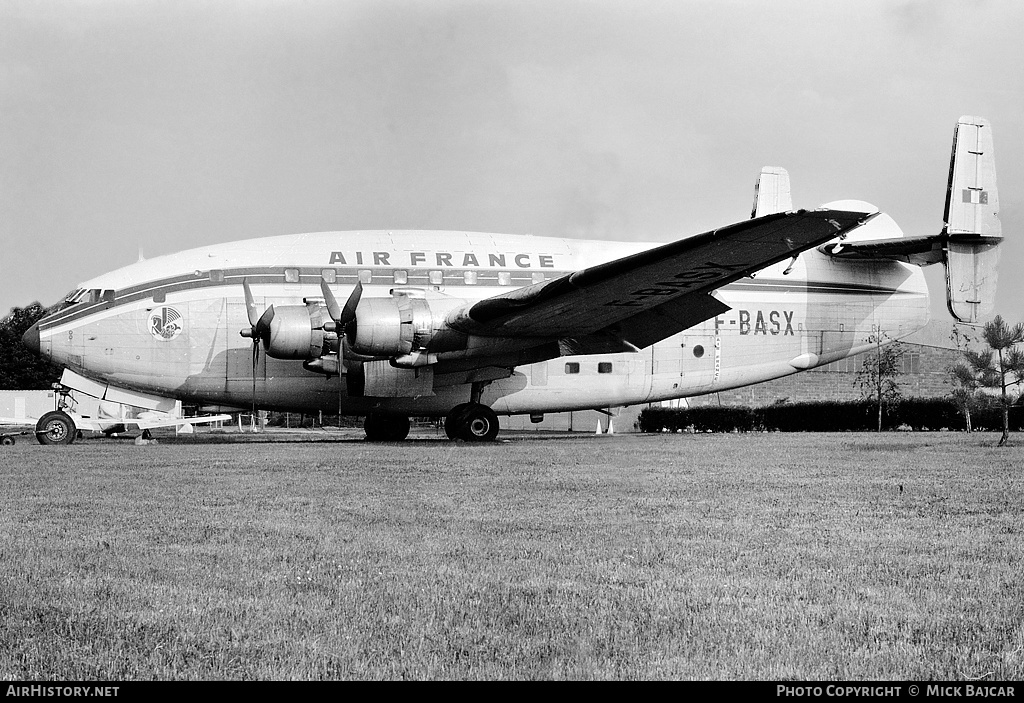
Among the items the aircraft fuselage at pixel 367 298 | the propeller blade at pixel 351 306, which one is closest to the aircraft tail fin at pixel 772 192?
the aircraft fuselage at pixel 367 298

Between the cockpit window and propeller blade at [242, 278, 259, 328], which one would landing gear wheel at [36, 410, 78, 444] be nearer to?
the cockpit window

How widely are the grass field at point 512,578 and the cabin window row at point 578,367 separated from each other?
33.5 feet

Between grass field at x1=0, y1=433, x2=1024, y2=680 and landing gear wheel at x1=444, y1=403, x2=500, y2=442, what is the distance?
8.69 meters

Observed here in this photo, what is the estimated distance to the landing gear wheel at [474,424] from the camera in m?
19.0

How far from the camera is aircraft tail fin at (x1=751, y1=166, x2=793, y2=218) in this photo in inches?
796

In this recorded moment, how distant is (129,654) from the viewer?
398cm

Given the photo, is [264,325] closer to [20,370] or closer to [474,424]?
[474,424]

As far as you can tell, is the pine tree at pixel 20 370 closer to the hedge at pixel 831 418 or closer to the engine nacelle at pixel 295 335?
the hedge at pixel 831 418

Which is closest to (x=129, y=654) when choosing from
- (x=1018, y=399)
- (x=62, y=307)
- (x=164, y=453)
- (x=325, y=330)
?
(x=164, y=453)

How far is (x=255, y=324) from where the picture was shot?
18016mm

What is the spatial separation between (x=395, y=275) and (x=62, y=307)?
21.8ft

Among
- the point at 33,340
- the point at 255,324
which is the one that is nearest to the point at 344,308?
the point at 255,324
